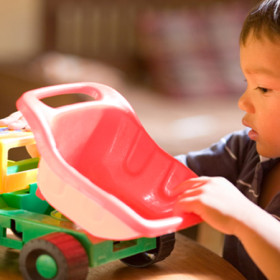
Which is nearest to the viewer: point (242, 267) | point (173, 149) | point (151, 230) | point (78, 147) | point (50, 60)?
point (151, 230)

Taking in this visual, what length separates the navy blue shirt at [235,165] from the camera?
2.99 feet

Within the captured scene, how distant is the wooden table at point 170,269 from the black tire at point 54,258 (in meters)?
0.06

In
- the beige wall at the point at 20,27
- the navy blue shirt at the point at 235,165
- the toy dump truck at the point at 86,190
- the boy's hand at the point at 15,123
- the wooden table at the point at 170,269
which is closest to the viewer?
the toy dump truck at the point at 86,190

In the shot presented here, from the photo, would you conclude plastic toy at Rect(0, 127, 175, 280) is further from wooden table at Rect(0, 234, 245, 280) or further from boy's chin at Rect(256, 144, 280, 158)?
boy's chin at Rect(256, 144, 280, 158)

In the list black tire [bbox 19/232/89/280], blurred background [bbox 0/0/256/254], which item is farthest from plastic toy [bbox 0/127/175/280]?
blurred background [bbox 0/0/256/254]

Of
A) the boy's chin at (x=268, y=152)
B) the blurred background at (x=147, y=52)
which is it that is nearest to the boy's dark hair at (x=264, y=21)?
the boy's chin at (x=268, y=152)

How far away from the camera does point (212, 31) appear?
3.10 metres

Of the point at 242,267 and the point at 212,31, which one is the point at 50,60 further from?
the point at 242,267

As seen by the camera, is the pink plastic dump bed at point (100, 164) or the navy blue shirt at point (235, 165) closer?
the pink plastic dump bed at point (100, 164)

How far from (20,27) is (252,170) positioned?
258cm

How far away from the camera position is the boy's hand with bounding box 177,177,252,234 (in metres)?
0.63

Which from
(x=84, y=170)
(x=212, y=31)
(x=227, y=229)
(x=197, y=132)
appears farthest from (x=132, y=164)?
(x=212, y=31)

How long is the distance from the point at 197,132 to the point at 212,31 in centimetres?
86

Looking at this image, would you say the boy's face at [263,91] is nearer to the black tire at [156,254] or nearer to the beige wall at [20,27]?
the black tire at [156,254]
